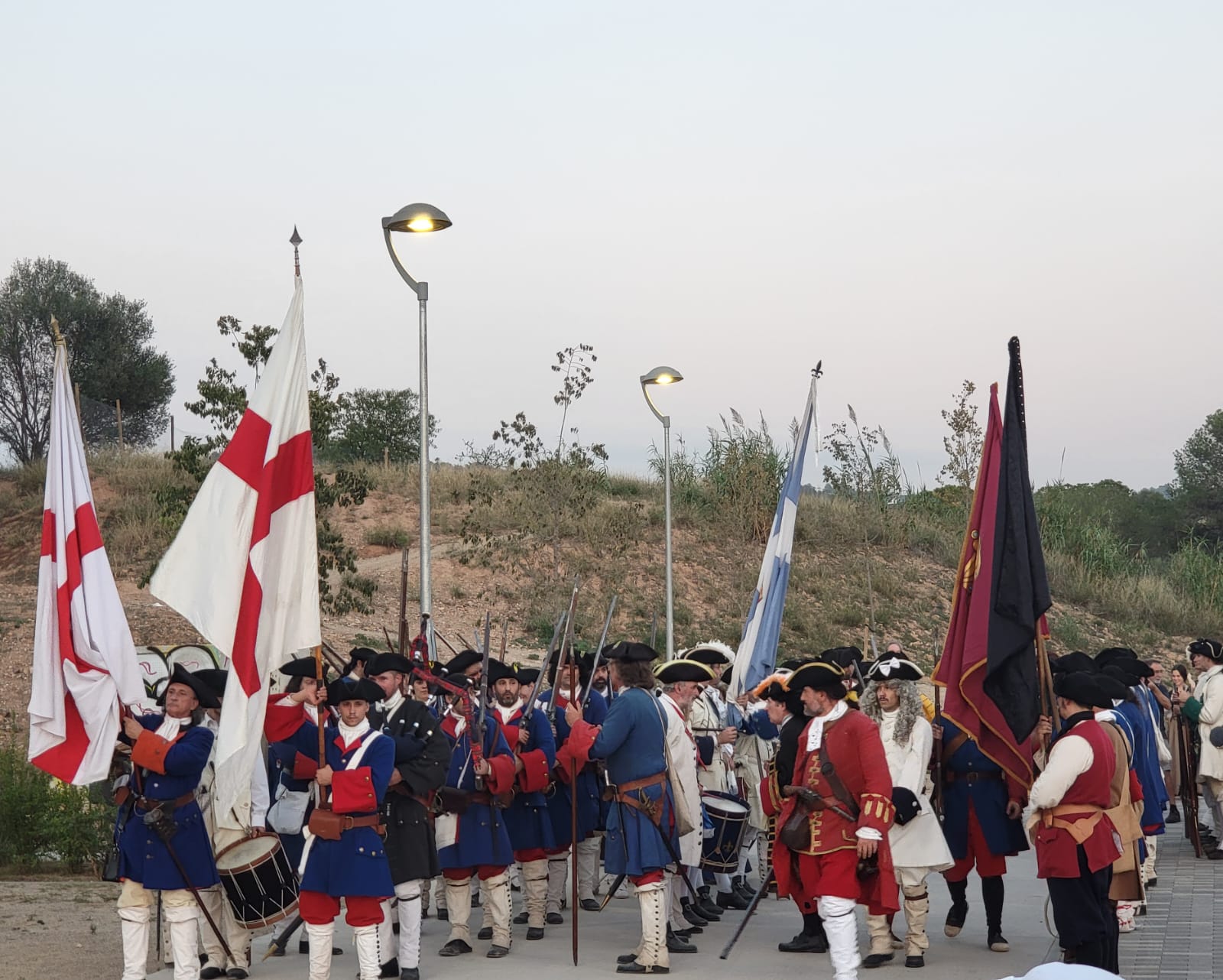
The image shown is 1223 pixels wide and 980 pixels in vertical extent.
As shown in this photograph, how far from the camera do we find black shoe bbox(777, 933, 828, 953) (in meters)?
10.4

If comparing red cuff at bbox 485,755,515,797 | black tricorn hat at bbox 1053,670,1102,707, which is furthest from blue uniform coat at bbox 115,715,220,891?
black tricorn hat at bbox 1053,670,1102,707

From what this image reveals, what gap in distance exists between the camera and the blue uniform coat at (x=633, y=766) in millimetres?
9656

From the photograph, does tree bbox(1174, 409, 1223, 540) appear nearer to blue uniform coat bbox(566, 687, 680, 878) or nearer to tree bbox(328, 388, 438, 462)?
tree bbox(328, 388, 438, 462)

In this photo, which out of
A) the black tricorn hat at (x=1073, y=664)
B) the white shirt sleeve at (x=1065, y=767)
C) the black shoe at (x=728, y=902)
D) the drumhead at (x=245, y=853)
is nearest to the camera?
the white shirt sleeve at (x=1065, y=767)

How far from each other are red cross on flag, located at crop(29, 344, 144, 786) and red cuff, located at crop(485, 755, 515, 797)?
2.43 m

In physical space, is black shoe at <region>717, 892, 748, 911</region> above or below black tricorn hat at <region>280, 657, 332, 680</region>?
below

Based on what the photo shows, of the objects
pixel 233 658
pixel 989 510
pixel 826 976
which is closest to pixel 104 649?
pixel 233 658

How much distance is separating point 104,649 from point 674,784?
3.80 metres

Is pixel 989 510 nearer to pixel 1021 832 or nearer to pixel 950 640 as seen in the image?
pixel 950 640

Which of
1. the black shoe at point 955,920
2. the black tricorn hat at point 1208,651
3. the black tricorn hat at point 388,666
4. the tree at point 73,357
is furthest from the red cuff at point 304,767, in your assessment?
the tree at point 73,357

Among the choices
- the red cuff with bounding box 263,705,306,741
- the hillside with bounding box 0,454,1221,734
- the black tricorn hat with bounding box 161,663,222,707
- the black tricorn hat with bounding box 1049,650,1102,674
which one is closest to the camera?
the black tricorn hat with bounding box 161,663,222,707

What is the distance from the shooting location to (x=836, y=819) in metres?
8.62

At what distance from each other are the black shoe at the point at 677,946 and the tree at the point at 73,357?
41.2 meters

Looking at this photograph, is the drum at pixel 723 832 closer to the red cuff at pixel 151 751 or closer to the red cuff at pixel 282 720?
the red cuff at pixel 282 720
